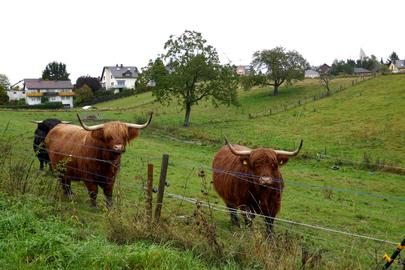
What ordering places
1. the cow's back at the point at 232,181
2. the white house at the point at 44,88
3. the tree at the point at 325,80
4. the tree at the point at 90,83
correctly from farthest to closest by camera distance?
A: the white house at the point at 44,88
the tree at the point at 90,83
the tree at the point at 325,80
the cow's back at the point at 232,181

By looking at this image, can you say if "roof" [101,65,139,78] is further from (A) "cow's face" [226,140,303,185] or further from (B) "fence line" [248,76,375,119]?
(A) "cow's face" [226,140,303,185]

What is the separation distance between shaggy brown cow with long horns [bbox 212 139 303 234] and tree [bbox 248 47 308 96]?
153 ft

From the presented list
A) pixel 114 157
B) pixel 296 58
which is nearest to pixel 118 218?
pixel 114 157

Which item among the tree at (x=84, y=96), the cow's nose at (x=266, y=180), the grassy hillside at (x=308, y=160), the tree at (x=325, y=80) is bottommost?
the grassy hillside at (x=308, y=160)

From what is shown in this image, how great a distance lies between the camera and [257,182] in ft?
24.5

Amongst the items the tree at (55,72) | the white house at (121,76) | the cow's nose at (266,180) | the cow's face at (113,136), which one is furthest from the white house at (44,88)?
the cow's nose at (266,180)

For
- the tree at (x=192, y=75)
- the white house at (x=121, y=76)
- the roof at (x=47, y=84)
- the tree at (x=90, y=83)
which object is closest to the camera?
the tree at (x=192, y=75)

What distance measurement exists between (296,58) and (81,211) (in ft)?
161

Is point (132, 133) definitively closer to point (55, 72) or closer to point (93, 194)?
point (93, 194)

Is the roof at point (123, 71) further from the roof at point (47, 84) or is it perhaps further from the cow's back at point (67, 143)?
the cow's back at point (67, 143)

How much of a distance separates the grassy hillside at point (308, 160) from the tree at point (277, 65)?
7.11ft

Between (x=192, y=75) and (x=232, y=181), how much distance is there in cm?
2742

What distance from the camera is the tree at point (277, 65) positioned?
175ft

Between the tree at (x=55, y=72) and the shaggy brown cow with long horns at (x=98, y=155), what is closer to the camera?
the shaggy brown cow with long horns at (x=98, y=155)
